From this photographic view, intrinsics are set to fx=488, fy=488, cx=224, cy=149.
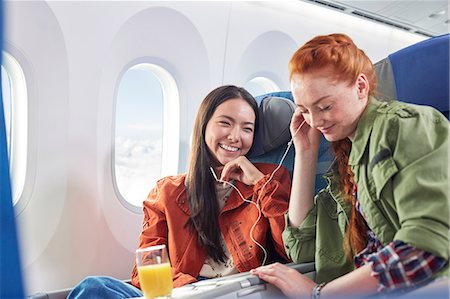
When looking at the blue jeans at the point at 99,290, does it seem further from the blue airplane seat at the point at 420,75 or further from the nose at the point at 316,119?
the blue airplane seat at the point at 420,75

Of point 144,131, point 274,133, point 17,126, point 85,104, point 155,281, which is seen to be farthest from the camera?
point 144,131

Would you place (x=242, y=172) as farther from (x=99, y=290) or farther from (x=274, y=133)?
(x=99, y=290)

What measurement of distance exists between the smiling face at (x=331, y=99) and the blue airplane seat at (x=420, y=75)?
0.76 ft

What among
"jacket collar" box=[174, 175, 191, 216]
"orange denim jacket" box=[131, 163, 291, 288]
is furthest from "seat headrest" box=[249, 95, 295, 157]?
"jacket collar" box=[174, 175, 191, 216]

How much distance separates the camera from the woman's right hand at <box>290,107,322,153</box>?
1.65 m

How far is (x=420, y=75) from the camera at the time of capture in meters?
1.57

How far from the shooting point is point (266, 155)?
2197 millimetres

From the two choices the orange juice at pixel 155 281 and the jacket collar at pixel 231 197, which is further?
the jacket collar at pixel 231 197

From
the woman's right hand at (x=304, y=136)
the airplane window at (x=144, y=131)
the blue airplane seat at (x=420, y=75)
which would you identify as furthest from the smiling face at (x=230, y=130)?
the airplane window at (x=144, y=131)

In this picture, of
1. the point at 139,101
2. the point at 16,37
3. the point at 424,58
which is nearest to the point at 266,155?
the point at 424,58

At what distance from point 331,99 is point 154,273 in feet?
2.26

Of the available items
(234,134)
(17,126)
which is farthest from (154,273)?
(17,126)

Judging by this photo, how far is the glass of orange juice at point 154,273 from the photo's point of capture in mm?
1382

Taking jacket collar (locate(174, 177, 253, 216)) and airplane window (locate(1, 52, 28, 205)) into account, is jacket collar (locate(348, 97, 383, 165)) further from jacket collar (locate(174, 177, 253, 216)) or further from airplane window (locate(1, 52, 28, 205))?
airplane window (locate(1, 52, 28, 205))
